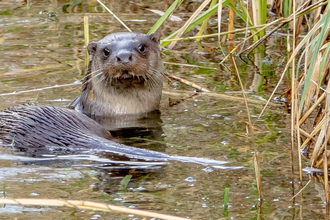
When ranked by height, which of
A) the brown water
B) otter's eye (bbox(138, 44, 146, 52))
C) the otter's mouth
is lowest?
the brown water

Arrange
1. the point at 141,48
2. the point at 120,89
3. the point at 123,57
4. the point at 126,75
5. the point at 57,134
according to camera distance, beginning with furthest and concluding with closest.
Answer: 1. the point at 120,89
2. the point at 141,48
3. the point at 126,75
4. the point at 123,57
5. the point at 57,134

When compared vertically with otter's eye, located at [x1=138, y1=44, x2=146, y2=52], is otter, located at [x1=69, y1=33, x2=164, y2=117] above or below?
below

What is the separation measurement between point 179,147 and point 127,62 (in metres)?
0.67

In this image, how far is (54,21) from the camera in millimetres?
5902

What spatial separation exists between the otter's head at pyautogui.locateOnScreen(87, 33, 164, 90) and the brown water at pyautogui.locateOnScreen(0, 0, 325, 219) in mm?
238

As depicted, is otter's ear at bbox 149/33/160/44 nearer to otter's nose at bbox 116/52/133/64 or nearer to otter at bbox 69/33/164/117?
otter at bbox 69/33/164/117

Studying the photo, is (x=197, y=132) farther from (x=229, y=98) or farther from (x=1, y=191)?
(x=1, y=191)

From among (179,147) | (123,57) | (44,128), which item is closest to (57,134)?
(44,128)

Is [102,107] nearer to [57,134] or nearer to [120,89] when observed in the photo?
[120,89]

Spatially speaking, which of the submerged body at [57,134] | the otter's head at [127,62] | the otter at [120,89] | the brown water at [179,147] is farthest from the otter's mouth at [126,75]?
the submerged body at [57,134]

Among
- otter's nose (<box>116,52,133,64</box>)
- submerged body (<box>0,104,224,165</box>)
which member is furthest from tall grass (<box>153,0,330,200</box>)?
submerged body (<box>0,104,224,165</box>)

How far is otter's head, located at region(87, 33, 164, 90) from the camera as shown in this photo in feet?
11.8

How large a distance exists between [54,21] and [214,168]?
355 centimetres

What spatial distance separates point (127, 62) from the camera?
11.6ft
